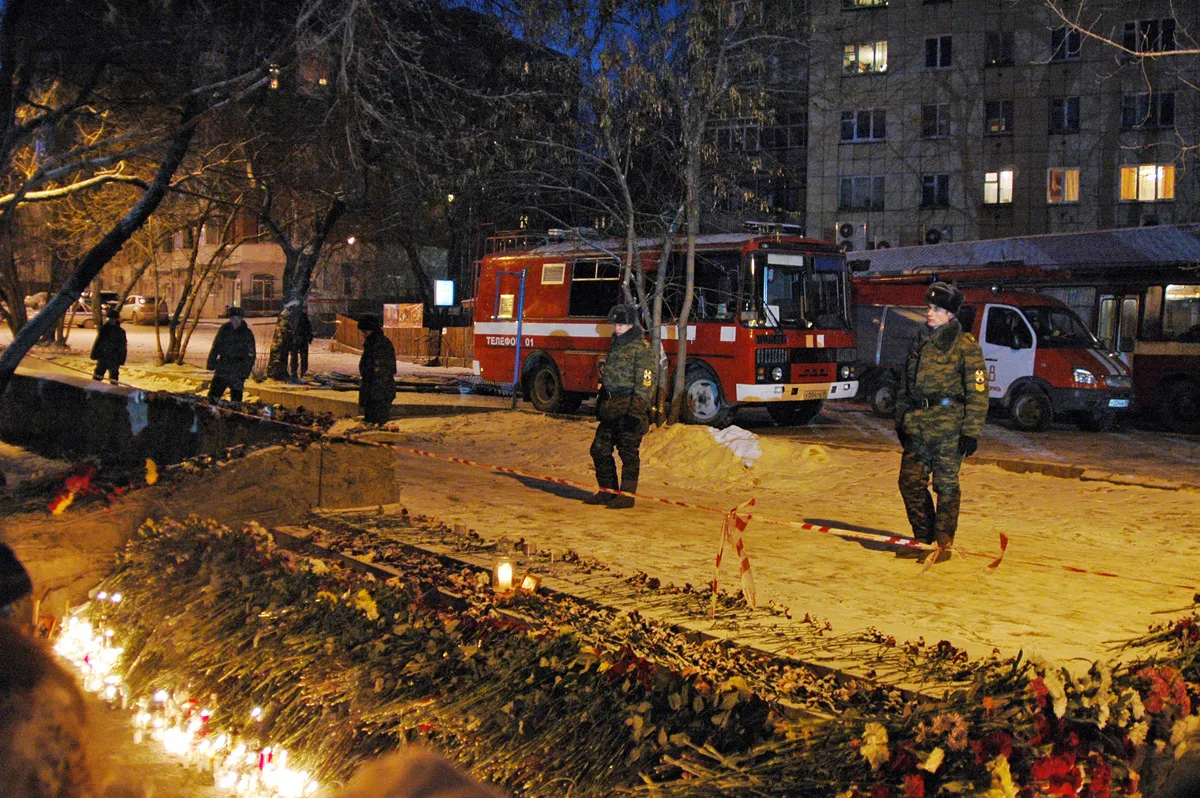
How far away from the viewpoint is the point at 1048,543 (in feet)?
30.2

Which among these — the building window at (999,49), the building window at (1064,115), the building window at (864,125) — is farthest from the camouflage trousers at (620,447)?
the building window at (999,49)

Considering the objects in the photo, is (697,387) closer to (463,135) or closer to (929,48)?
(463,135)

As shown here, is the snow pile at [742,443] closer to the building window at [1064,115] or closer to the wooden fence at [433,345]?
the wooden fence at [433,345]

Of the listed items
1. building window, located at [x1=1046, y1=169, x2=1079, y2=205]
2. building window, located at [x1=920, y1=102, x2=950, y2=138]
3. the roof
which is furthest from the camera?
building window, located at [x1=920, y1=102, x2=950, y2=138]

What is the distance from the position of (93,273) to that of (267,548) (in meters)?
7.59

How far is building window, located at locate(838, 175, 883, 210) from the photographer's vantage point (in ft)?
136

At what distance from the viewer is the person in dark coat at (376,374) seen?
13062 millimetres

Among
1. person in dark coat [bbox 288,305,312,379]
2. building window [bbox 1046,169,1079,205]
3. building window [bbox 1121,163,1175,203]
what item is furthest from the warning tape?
building window [bbox 1046,169,1079,205]

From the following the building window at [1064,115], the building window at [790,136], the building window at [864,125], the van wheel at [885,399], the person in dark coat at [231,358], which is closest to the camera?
the person in dark coat at [231,358]

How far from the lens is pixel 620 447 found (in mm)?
9906

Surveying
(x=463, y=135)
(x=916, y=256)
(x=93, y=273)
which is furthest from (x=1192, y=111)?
(x=93, y=273)

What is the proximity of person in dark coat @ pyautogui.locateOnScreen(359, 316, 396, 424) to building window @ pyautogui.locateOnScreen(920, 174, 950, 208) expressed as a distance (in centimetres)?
3163

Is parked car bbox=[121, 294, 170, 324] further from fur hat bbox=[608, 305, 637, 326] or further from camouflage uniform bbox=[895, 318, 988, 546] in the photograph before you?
camouflage uniform bbox=[895, 318, 988, 546]

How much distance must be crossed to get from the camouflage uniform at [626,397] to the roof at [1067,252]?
13.8 m
